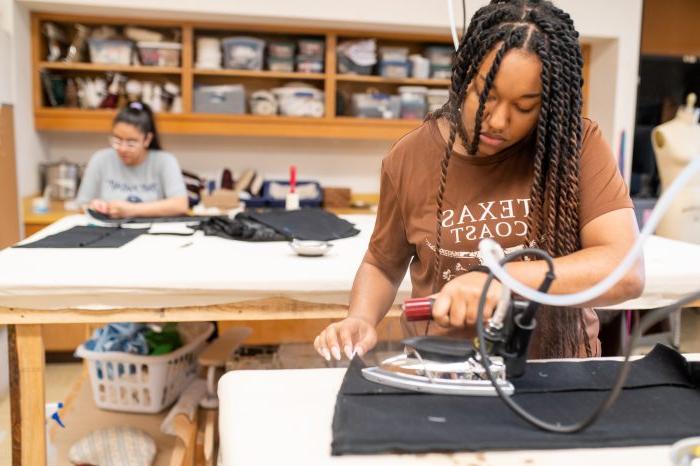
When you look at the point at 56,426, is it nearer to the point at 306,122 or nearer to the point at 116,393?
the point at 116,393

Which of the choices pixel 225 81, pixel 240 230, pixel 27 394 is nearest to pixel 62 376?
pixel 240 230

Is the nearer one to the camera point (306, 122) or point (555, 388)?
point (555, 388)

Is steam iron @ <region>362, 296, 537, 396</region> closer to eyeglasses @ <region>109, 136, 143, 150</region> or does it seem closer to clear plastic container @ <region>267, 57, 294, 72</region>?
eyeglasses @ <region>109, 136, 143, 150</region>

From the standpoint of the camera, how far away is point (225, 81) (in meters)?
3.97

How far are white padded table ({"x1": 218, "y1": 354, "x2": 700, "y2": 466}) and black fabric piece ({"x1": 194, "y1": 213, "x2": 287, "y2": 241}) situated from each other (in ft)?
4.02

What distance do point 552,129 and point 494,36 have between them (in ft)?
0.55

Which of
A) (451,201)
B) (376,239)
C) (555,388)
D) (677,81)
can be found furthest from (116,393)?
(677,81)

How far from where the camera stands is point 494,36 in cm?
94

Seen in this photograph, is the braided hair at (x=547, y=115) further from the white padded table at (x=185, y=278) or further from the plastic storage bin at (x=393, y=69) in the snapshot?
the plastic storage bin at (x=393, y=69)

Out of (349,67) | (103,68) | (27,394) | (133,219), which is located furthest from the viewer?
(349,67)

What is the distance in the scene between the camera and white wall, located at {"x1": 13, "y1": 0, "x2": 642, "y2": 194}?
3.47 m

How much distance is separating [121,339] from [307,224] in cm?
69

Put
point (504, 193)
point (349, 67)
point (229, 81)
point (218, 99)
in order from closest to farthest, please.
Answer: point (504, 193) → point (218, 99) → point (349, 67) → point (229, 81)

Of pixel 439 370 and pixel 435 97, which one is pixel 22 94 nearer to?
pixel 435 97
